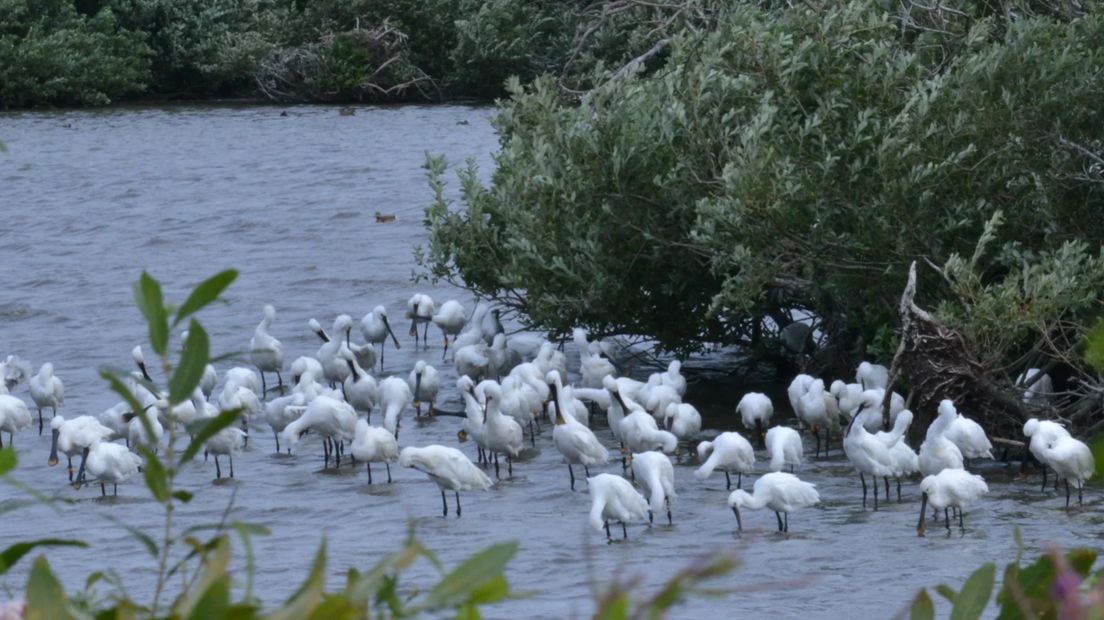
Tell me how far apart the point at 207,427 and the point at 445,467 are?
8098 mm

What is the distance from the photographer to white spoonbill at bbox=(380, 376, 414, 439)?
11.6 m

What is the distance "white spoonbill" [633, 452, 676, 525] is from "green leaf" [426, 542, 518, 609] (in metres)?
7.61

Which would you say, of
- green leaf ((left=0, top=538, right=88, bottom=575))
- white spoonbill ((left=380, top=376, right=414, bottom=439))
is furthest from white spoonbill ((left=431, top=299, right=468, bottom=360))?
green leaf ((left=0, top=538, right=88, bottom=575))

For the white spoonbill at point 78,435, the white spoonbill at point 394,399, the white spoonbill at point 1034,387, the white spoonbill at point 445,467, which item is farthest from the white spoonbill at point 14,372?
the white spoonbill at point 1034,387

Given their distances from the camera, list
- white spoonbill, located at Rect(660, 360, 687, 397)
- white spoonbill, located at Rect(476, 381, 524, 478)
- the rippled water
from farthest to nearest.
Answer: white spoonbill, located at Rect(660, 360, 687, 397) < white spoonbill, located at Rect(476, 381, 524, 478) < the rippled water

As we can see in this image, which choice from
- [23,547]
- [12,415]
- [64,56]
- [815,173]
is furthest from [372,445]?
[64,56]

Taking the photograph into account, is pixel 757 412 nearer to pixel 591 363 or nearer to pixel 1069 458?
pixel 591 363

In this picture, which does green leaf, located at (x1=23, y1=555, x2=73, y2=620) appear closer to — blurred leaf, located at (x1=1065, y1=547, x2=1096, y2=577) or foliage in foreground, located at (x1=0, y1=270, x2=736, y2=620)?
foliage in foreground, located at (x1=0, y1=270, x2=736, y2=620)

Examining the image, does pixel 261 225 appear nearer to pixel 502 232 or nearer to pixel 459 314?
pixel 459 314

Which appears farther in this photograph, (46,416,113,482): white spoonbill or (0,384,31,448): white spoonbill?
(0,384,31,448): white spoonbill

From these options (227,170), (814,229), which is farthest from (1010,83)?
(227,170)

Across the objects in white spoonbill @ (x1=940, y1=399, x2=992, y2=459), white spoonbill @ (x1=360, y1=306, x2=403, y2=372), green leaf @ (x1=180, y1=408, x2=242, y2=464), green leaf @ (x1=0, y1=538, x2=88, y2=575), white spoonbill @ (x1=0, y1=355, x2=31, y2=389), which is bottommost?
white spoonbill @ (x1=940, y1=399, x2=992, y2=459)

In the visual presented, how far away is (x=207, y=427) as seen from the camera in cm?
155

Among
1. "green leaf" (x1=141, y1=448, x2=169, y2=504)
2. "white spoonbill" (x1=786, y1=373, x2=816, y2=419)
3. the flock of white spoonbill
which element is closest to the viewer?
"green leaf" (x1=141, y1=448, x2=169, y2=504)
